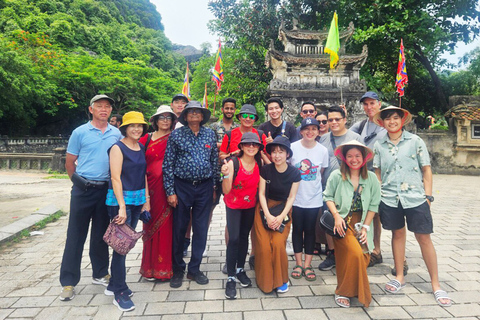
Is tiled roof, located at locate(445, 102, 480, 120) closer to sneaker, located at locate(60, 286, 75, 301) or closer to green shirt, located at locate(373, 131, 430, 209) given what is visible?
green shirt, located at locate(373, 131, 430, 209)

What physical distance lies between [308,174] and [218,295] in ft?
5.55

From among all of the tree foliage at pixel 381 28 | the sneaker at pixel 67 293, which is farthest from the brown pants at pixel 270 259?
the tree foliage at pixel 381 28

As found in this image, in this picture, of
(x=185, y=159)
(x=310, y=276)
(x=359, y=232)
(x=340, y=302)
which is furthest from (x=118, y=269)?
(x=359, y=232)

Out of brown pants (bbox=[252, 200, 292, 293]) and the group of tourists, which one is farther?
brown pants (bbox=[252, 200, 292, 293])

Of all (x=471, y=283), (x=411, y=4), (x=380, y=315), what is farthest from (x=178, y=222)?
(x=411, y=4)

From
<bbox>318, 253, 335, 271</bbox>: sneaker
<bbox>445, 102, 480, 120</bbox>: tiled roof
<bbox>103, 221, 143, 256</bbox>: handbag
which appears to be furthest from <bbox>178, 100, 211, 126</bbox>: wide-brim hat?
<bbox>445, 102, 480, 120</bbox>: tiled roof

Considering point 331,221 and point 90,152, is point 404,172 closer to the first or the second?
point 331,221

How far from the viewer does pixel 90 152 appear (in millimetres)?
3086

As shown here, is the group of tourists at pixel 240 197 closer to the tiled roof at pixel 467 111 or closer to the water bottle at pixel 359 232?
the water bottle at pixel 359 232

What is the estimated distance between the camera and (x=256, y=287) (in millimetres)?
3336

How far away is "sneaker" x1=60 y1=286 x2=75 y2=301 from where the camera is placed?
3.02 m

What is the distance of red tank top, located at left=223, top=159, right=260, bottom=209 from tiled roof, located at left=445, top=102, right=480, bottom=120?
15134mm

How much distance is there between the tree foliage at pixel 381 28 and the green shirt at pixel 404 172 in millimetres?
13369

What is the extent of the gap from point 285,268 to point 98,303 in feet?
6.38
